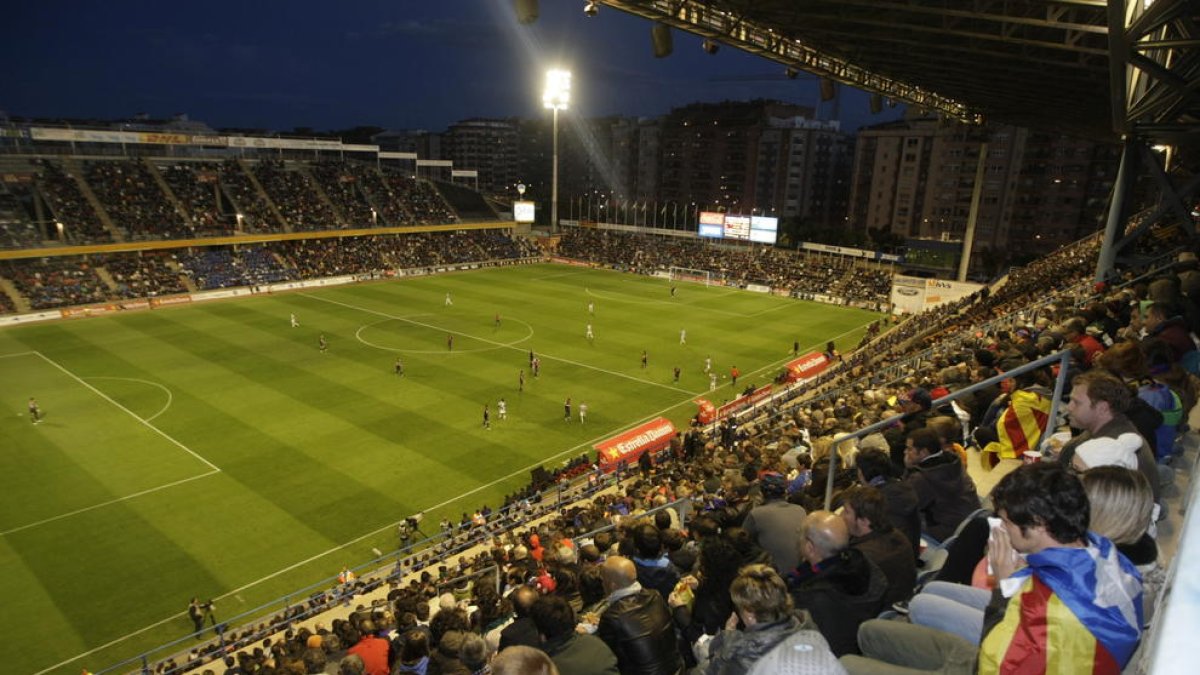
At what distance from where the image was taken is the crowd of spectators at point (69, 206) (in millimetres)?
53312

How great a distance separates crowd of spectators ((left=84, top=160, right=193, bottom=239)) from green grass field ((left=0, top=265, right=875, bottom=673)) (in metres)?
11.7

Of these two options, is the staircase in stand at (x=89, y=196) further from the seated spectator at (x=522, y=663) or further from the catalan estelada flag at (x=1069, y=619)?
the catalan estelada flag at (x=1069, y=619)

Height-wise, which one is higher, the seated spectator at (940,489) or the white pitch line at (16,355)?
the seated spectator at (940,489)

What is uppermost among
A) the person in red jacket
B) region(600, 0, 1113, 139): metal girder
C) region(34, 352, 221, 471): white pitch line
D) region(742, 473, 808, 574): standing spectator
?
region(600, 0, 1113, 139): metal girder

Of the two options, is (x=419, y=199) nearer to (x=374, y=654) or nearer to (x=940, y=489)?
(x=374, y=654)

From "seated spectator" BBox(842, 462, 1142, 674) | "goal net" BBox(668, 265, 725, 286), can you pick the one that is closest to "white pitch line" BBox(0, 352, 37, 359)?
"seated spectator" BBox(842, 462, 1142, 674)

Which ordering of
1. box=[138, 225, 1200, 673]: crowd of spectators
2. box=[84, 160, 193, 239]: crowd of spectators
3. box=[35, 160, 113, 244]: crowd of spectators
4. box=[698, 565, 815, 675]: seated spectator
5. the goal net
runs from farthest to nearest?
the goal net, box=[84, 160, 193, 239]: crowd of spectators, box=[35, 160, 113, 244]: crowd of spectators, box=[138, 225, 1200, 673]: crowd of spectators, box=[698, 565, 815, 675]: seated spectator

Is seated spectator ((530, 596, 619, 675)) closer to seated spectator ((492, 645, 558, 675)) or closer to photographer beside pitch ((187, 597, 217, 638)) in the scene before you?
seated spectator ((492, 645, 558, 675))

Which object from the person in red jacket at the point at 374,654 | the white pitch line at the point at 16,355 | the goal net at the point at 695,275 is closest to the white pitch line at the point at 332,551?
the person in red jacket at the point at 374,654

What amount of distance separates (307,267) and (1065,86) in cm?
5877

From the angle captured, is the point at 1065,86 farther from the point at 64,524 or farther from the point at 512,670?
the point at 64,524

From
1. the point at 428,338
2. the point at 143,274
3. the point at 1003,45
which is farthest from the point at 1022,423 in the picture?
the point at 143,274

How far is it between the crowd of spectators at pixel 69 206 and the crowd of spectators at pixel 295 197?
51.2 ft

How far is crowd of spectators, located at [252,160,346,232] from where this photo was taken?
6812 cm
